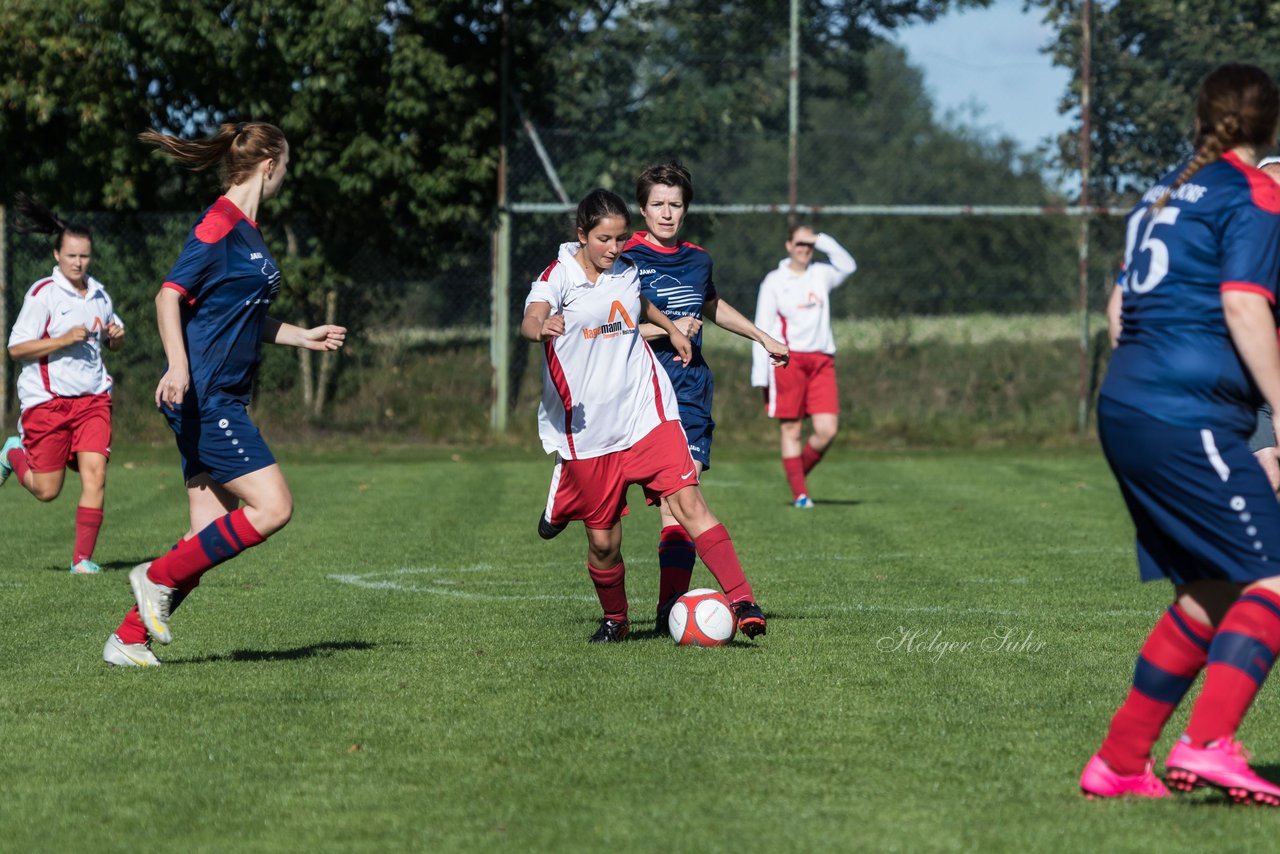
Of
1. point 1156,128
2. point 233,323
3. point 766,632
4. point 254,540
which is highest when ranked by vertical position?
point 1156,128

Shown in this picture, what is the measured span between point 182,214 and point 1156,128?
1218 centimetres

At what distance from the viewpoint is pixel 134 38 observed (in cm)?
1983

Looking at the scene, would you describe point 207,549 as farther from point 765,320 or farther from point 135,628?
point 765,320

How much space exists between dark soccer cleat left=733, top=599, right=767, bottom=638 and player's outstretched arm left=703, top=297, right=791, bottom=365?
3.49 feet

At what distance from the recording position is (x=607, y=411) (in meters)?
6.85

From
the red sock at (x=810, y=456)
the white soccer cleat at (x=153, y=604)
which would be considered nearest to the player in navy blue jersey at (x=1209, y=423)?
the white soccer cleat at (x=153, y=604)

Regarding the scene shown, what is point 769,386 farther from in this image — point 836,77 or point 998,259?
point 998,259

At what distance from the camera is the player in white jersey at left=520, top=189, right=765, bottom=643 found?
6801 millimetres

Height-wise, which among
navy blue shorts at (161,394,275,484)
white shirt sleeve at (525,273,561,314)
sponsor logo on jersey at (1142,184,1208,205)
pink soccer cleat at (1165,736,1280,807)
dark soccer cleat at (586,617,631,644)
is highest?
sponsor logo on jersey at (1142,184,1208,205)

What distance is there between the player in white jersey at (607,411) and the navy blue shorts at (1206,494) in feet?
8.83

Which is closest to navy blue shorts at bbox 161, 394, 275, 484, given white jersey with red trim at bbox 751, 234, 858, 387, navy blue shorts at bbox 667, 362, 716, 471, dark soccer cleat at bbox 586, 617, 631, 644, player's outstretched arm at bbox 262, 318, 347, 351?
player's outstretched arm at bbox 262, 318, 347, 351

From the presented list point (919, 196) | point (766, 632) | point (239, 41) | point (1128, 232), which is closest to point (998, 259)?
point (919, 196)

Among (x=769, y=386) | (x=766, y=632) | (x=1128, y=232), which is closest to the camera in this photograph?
(x=1128, y=232)

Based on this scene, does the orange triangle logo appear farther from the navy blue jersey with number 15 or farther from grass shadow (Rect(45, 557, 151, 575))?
grass shadow (Rect(45, 557, 151, 575))
